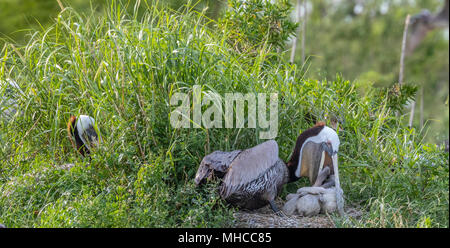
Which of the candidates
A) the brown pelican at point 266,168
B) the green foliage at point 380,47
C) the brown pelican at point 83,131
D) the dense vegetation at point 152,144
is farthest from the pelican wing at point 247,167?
the green foliage at point 380,47

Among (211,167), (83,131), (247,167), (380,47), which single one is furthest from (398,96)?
(380,47)

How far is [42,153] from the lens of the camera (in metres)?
4.19

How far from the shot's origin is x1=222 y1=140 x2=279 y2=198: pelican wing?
3.30 meters

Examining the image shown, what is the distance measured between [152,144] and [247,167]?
787mm

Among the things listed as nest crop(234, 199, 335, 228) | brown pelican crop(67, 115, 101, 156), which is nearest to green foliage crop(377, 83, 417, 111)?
nest crop(234, 199, 335, 228)

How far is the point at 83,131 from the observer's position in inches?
155

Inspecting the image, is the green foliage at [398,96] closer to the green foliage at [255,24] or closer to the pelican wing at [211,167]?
the green foliage at [255,24]

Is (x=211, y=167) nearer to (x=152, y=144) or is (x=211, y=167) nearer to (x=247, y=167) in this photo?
(x=247, y=167)

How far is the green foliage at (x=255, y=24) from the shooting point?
4793 mm

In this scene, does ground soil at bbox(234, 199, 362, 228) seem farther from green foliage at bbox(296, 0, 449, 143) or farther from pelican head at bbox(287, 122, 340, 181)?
green foliage at bbox(296, 0, 449, 143)
